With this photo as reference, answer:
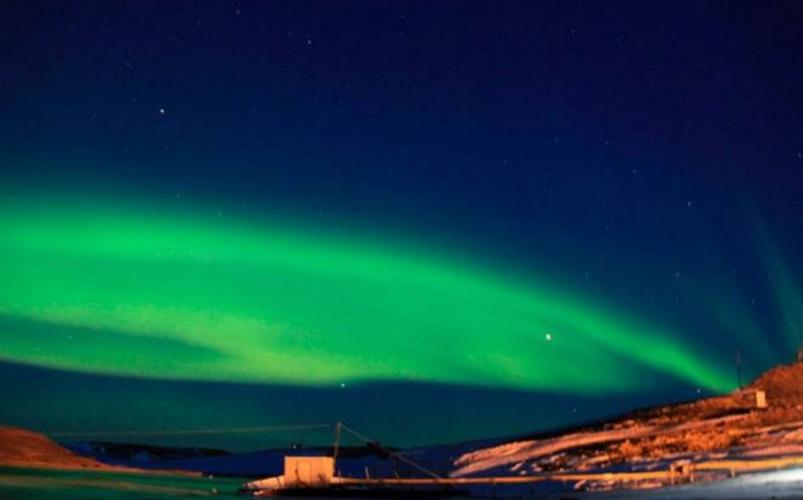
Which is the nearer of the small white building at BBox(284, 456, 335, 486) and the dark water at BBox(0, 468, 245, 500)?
the small white building at BBox(284, 456, 335, 486)

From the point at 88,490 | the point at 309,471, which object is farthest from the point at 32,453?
the point at 309,471

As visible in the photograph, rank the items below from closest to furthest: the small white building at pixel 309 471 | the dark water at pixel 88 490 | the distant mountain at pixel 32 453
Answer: the small white building at pixel 309 471 → the dark water at pixel 88 490 → the distant mountain at pixel 32 453

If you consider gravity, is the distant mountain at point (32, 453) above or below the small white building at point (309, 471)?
above

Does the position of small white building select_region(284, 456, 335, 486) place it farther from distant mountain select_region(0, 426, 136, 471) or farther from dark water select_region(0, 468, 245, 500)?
distant mountain select_region(0, 426, 136, 471)

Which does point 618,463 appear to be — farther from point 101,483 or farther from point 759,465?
point 101,483

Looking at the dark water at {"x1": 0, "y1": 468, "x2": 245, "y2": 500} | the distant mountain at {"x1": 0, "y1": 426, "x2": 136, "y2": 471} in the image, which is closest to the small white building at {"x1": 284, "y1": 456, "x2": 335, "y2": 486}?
the dark water at {"x1": 0, "y1": 468, "x2": 245, "y2": 500}

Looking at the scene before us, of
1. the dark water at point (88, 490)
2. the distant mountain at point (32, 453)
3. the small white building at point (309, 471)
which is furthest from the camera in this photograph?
the distant mountain at point (32, 453)

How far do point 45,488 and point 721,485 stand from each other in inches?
1886

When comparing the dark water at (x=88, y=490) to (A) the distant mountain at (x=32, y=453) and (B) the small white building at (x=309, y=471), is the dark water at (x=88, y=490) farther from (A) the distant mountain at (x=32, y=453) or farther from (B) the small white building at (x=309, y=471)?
(A) the distant mountain at (x=32, y=453)

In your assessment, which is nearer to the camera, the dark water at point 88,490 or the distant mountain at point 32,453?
the dark water at point 88,490

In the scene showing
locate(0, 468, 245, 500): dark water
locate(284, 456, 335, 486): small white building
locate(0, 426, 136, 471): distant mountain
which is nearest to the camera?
locate(284, 456, 335, 486): small white building

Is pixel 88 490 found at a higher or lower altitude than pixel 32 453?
lower

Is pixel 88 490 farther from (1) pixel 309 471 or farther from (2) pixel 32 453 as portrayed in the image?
(2) pixel 32 453

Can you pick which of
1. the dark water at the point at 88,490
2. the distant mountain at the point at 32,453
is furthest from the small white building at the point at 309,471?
the distant mountain at the point at 32,453
